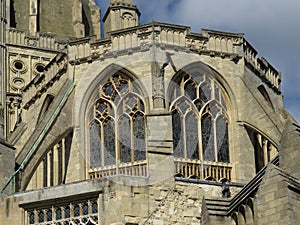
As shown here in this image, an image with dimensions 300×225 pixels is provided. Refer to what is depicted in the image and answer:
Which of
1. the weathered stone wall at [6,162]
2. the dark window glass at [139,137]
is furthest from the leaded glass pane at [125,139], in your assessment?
the weathered stone wall at [6,162]

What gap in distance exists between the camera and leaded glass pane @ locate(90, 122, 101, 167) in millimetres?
27984

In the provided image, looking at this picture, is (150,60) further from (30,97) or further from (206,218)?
(206,218)

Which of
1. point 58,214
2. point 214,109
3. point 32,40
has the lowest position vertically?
point 58,214

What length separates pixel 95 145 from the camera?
92.5ft

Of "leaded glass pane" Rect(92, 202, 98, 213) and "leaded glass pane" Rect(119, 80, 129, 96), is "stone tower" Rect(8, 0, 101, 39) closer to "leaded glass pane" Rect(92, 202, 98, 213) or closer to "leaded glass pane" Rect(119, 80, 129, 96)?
"leaded glass pane" Rect(119, 80, 129, 96)

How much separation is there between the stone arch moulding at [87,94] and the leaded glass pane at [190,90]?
1.21 meters

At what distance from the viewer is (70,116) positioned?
28609mm

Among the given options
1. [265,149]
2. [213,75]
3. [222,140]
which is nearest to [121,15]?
[213,75]

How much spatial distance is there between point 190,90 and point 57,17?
43.7ft

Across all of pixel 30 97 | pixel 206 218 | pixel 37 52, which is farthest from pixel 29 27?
pixel 206 218

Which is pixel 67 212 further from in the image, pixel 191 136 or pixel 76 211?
pixel 191 136

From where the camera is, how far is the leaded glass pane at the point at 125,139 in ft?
90.9

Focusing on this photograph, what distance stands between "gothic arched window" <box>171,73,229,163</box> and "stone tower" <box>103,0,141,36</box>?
499 cm

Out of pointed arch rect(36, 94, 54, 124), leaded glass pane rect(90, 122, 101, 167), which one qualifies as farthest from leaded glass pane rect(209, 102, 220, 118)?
pointed arch rect(36, 94, 54, 124)
